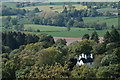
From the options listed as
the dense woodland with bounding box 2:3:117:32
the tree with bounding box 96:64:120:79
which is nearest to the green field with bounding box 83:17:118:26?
the dense woodland with bounding box 2:3:117:32

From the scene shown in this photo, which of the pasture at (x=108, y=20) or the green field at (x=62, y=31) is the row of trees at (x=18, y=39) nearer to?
the green field at (x=62, y=31)

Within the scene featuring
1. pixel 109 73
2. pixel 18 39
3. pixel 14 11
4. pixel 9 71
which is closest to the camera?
pixel 109 73

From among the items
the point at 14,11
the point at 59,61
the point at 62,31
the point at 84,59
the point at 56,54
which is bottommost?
the point at 62,31

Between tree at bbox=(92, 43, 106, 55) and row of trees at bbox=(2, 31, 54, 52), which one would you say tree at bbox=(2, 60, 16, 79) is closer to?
tree at bbox=(92, 43, 106, 55)

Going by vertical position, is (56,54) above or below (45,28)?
above

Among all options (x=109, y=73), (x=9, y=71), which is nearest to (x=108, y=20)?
(x=9, y=71)

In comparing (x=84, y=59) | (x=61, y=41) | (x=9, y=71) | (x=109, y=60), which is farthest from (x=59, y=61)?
(x=61, y=41)

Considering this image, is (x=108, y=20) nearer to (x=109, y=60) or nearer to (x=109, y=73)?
(x=109, y=60)

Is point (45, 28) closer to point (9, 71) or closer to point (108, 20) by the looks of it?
point (108, 20)

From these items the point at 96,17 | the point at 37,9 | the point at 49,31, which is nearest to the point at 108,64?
the point at 49,31

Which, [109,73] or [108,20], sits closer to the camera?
[109,73]

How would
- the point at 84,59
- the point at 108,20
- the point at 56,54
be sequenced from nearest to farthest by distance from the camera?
the point at 56,54, the point at 84,59, the point at 108,20
